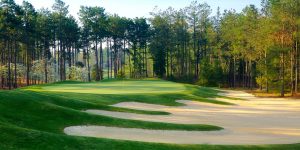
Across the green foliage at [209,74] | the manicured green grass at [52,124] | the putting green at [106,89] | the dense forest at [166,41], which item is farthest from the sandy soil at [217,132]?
the green foliage at [209,74]

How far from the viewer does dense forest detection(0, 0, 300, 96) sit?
67625mm

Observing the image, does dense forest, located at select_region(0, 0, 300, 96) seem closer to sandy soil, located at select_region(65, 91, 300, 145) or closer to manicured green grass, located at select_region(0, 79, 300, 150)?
sandy soil, located at select_region(65, 91, 300, 145)

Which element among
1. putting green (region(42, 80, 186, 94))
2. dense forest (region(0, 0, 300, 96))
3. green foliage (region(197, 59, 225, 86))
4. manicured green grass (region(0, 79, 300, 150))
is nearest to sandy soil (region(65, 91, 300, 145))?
manicured green grass (region(0, 79, 300, 150))

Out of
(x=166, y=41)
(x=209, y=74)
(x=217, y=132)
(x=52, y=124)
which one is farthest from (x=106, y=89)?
(x=166, y=41)

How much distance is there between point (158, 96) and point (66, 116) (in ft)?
65.6

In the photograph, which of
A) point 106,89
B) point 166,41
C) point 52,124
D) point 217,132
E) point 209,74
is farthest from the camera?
point 166,41

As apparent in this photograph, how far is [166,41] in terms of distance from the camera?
11400 centimetres

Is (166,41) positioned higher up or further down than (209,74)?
higher up

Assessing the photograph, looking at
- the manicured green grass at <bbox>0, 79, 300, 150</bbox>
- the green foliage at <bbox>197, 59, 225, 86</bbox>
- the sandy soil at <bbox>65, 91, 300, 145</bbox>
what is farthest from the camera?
the green foliage at <bbox>197, 59, 225, 86</bbox>

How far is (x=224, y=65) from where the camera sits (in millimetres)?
120062

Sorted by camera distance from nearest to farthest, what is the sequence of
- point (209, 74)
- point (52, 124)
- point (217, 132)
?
1. point (52, 124)
2. point (217, 132)
3. point (209, 74)

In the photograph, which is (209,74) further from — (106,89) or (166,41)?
(106,89)

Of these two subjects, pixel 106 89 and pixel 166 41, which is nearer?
pixel 106 89

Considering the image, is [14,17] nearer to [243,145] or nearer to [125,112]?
[125,112]
